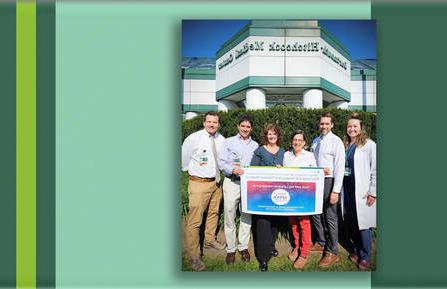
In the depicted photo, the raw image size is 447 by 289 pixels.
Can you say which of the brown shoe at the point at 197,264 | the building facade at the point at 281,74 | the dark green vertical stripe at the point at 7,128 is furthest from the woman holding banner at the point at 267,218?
the dark green vertical stripe at the point at 7,128

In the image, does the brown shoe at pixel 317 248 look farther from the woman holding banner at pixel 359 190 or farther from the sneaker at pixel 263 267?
the sneaker at pixel 263 267

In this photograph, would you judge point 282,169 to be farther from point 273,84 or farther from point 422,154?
point 422,154

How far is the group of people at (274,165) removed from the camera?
5.81 meters

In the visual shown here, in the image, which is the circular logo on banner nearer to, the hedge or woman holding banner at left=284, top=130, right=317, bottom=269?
woman holding banner at left=284, top=130, right=317, bottom=269

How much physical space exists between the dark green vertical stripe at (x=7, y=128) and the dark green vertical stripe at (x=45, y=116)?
237mm

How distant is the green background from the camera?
5891 mm

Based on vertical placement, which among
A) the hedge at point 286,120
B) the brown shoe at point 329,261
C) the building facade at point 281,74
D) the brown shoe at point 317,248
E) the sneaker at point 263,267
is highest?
the building facade at point 281,74

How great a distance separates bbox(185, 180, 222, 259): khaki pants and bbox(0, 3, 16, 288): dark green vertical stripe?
174 centimetres

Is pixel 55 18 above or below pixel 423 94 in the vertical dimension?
above

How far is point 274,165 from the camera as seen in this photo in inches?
229

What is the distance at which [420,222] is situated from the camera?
5.88 metres

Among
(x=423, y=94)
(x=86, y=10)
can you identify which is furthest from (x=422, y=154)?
(x=86, y=10)

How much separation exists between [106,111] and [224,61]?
1266 millimetres

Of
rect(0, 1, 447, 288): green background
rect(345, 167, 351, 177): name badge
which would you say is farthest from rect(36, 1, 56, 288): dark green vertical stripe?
rect(345, 167, 351, 177): name badge
